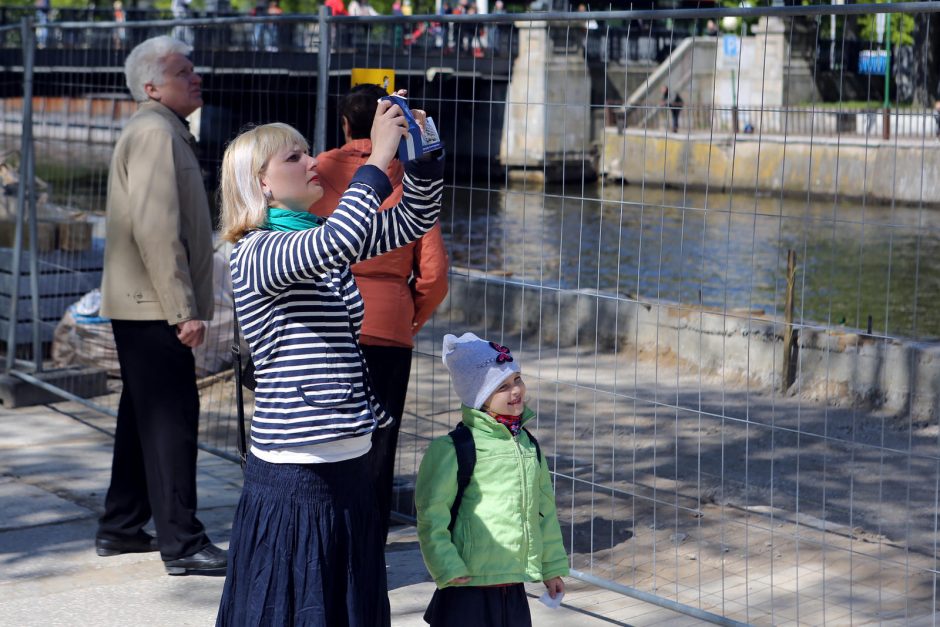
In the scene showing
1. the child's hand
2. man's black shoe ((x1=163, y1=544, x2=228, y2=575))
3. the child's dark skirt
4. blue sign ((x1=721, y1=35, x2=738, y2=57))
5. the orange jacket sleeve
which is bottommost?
man's black shoe ((x1=163, y1=544, x2=228, y2=575))

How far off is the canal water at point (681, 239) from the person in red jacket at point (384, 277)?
19.5 inches

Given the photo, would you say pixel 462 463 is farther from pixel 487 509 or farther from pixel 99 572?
pixel 99 572

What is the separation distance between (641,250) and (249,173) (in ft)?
8.57

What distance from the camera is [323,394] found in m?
3.18

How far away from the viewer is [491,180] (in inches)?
211

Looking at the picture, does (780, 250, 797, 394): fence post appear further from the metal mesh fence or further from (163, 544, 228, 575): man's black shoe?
(163, 544, 228, 575): man's black shoe

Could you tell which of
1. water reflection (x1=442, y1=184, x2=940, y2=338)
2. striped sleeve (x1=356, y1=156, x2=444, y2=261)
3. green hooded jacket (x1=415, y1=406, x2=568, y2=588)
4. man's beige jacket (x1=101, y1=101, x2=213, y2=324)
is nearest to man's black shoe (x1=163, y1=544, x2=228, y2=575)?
man's beige jacket (x1=101, y1=101, x2=213, y2=324)

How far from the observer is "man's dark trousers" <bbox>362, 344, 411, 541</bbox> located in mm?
4582

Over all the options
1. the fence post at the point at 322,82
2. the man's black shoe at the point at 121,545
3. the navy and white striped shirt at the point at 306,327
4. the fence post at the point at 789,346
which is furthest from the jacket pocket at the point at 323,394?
the fence post at the point at 789,346

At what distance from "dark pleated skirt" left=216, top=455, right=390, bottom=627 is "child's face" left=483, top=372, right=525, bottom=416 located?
39cm

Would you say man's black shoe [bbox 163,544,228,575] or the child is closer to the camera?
the child

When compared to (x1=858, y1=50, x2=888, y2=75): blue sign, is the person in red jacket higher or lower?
lower

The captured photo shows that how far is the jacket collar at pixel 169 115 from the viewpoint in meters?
4.85

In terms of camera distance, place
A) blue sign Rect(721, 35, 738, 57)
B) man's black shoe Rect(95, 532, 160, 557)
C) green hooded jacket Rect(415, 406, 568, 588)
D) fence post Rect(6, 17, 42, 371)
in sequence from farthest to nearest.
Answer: blue sign Rect(721, 35, 738, 57)
fence post Rect(6, 17, 42, 371)
man's black shoe Rect(95, 532, 160, 557)
green hooded jacket Rect(415, 406, 568, 588)
